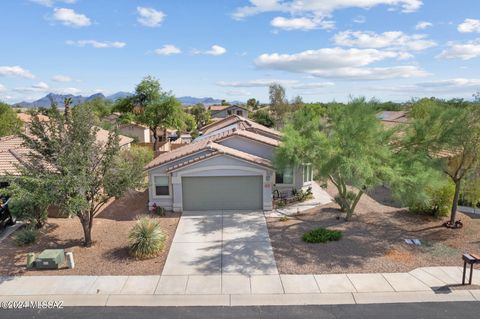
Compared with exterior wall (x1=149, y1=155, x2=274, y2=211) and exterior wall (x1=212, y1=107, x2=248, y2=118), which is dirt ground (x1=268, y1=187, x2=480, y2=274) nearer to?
exterior wall (x1=149, y1=155, x2=274, y2=211)

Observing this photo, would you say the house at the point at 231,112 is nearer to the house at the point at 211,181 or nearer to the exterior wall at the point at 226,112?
the exterior wall at the point at 226,112

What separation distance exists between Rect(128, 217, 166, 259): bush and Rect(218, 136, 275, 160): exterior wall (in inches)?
376

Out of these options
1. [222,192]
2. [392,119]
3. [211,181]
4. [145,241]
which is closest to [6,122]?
[211,181]

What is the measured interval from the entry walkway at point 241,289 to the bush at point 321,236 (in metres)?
2.75

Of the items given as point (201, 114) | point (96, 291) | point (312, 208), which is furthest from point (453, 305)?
point (201, 114)

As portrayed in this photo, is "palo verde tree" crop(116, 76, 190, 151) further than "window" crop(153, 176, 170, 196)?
Yes

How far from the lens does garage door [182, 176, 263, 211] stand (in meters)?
18.9

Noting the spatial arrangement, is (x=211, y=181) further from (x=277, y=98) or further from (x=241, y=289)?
(x=277, y=98)

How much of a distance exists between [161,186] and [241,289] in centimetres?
974

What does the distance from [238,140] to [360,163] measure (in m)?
9.53

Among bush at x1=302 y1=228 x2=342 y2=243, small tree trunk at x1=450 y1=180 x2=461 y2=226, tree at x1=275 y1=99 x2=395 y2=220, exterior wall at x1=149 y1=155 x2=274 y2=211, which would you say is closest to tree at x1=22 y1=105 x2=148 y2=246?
exterior wall at x1=149 y1=155 x2=274 y2=211

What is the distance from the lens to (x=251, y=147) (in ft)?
71.4

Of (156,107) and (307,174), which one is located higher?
(156,107)

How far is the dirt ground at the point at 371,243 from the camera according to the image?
12.7 m
